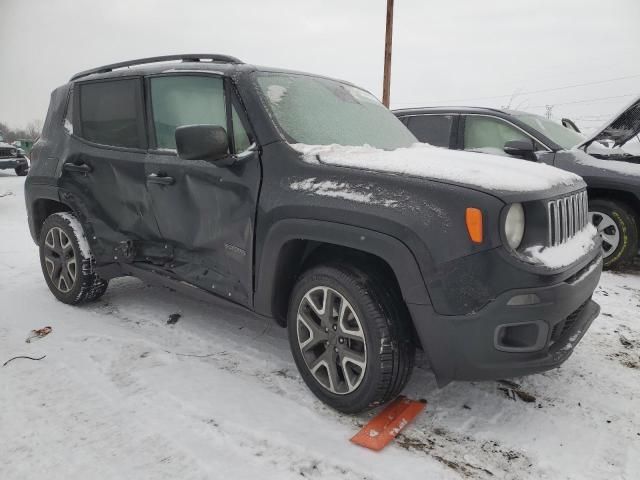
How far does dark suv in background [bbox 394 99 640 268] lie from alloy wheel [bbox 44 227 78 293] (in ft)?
13.2

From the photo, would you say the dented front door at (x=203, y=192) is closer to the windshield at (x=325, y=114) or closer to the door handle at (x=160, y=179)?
the door handle at (x=160, y=179)

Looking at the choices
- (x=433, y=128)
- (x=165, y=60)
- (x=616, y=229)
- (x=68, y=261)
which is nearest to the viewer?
(x=165, y=60)

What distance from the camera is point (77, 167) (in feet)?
12.2

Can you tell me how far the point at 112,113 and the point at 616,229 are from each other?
484cm

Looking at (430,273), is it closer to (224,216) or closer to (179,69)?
(224,216)

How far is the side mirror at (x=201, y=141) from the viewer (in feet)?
8.15

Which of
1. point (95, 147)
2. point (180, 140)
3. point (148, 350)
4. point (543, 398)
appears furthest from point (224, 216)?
point (543, 398)

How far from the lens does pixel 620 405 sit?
2518mm

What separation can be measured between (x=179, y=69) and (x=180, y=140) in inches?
36.2

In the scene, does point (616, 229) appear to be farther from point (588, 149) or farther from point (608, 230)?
point (588, 149)

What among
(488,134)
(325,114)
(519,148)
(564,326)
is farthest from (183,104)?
(488,134)

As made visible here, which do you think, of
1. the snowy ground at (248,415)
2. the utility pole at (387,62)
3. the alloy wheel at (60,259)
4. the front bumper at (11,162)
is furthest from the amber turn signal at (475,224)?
the front bumper at (11,162)

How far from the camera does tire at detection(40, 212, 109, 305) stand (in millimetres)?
3748

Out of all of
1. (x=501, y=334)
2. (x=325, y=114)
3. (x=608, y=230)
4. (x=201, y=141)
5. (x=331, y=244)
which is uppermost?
(x=325, y=114)
